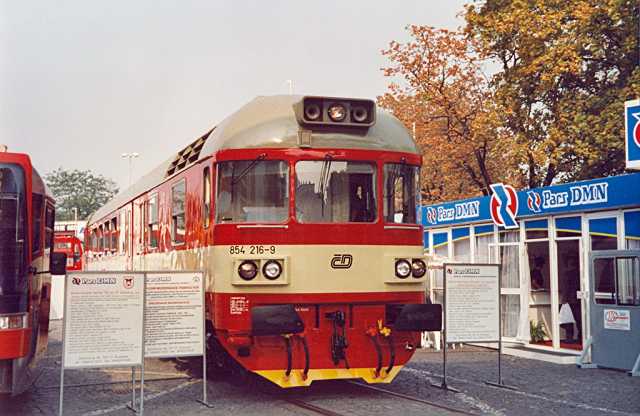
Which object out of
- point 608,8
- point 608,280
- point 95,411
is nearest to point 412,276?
point 95,411

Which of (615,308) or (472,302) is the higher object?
(472,302)

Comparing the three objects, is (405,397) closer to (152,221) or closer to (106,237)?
(152,221)

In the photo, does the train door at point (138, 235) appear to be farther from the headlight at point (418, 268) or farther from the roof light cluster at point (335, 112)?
the headlight at point (418, 268)

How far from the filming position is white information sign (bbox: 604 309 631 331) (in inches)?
531

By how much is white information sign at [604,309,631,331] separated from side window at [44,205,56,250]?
8.74m

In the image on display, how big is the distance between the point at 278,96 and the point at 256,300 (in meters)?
2.66

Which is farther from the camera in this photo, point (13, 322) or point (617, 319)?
point (617, 319)

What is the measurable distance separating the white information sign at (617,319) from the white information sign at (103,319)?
798 cm

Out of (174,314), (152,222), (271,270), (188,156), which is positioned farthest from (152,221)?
(271,270)

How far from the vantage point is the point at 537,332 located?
55.3ft

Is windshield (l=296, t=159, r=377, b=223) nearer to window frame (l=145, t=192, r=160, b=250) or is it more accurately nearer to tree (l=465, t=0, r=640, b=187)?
window frame (l=145, t=192, r=160, b=250)

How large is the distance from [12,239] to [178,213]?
3610 millimetres

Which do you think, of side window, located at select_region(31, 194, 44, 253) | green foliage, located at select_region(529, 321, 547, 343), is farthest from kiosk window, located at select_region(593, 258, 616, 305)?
side window, located at select_region(31, 194, 44, 253)

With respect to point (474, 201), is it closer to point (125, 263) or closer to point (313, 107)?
point (125, 263)
